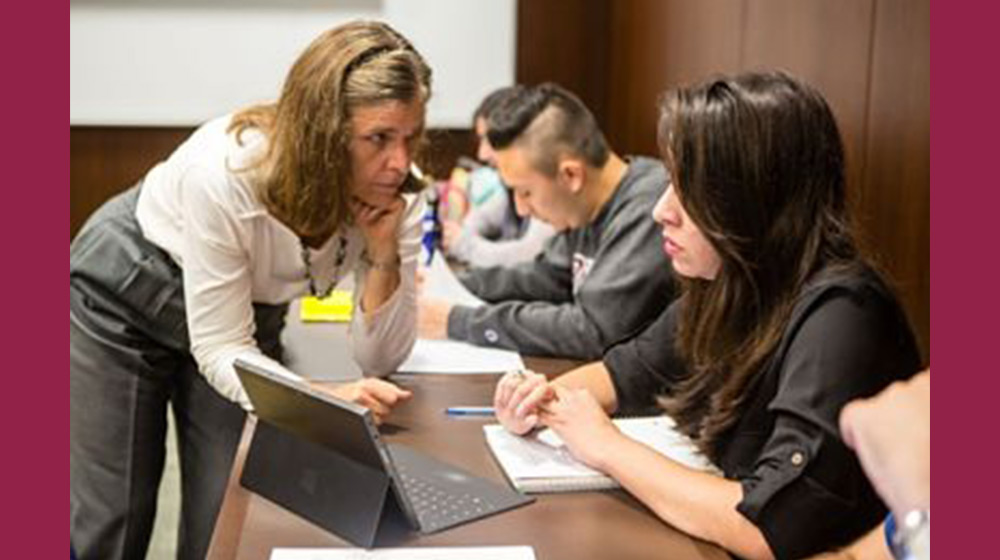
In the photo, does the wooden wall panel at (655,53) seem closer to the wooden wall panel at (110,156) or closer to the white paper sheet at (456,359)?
the white paper sheet at (456,359)

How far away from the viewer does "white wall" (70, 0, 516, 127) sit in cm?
491

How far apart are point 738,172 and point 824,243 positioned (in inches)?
5.7

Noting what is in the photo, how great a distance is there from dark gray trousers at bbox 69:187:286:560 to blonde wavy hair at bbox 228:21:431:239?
0.31 m

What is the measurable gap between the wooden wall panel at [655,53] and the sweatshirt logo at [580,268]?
0.58 metres

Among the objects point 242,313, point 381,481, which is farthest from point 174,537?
point 381,481

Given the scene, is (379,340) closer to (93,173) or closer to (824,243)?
(824,243)

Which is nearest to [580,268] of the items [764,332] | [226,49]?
[764,332]

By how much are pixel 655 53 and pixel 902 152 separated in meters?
2.19

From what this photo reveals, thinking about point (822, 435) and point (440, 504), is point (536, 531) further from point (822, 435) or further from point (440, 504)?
point (822, 435)

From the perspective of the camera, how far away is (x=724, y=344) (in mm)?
1639

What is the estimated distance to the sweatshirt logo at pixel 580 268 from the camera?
252 centimetres

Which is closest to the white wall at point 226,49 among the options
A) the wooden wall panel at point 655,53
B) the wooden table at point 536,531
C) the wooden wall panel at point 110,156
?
the wooden wall panel at point 110,156

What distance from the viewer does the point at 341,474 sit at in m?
1.44

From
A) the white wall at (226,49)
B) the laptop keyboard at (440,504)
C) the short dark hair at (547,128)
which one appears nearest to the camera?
the laptop keyboard at (440,504)
